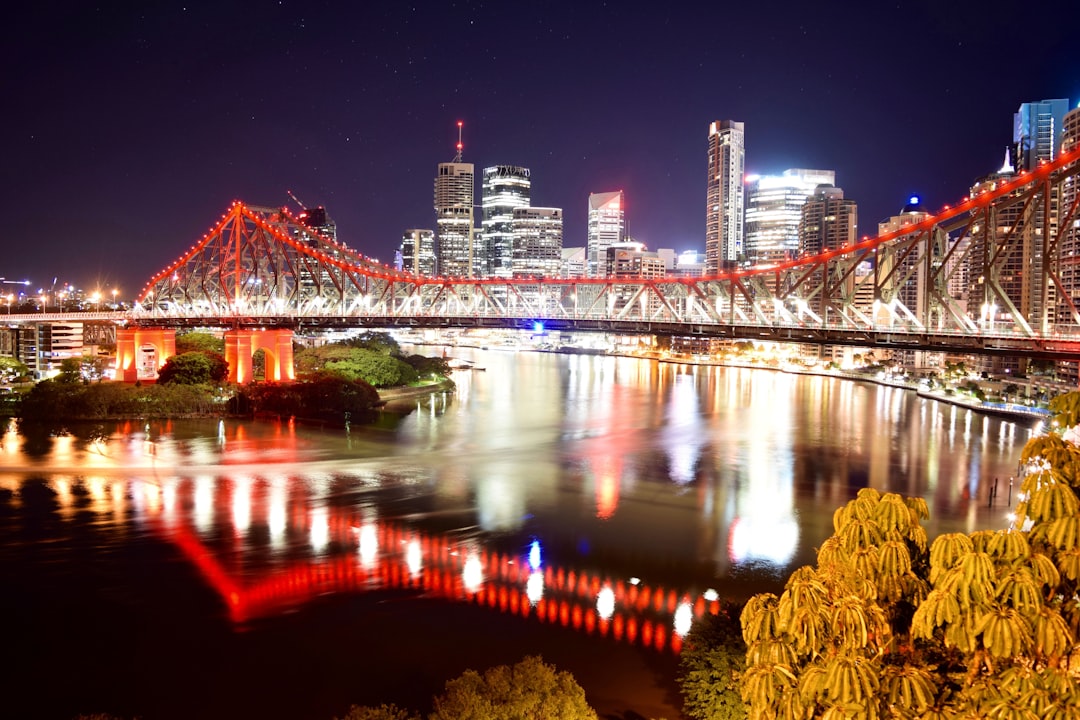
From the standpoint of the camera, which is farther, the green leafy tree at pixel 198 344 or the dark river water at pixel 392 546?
the green leafy tree at pixel 198 344

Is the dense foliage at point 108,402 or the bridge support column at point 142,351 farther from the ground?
the bridge support column at point 142,351

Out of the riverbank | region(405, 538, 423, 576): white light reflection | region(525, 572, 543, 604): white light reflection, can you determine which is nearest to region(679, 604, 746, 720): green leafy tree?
region(525, 572, 543, 604): white light reflection

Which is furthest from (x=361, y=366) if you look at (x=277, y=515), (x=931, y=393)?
(x=931, y=393)

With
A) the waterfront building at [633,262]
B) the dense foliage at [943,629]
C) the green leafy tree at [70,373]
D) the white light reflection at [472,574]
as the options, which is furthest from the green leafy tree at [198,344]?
the waterfront building at [633,262]

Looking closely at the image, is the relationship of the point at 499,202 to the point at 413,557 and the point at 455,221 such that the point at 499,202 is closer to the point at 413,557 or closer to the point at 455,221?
the point at 455,221

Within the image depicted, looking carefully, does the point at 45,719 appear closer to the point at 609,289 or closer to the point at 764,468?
the point at 764,468

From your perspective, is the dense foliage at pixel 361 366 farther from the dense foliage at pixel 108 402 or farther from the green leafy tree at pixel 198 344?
the dense foliage at pixel 108 402
